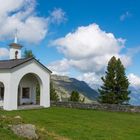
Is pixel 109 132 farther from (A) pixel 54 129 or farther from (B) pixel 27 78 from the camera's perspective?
(B) pixel 27 78

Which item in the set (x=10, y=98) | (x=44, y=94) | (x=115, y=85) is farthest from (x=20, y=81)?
(x=115, y=85)

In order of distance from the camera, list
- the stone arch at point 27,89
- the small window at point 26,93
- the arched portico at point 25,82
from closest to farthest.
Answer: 1. the arched portico at point 25,82
2. the stone arch at point 27,89
3. the small window at point 26,93

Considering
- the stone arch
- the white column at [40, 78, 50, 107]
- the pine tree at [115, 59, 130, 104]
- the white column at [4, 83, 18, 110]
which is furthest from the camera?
the pine tree at [115, 59, 130, 104]

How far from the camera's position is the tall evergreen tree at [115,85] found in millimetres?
49219

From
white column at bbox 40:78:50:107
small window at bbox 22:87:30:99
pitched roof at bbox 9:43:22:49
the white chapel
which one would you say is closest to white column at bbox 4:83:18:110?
the white chapel

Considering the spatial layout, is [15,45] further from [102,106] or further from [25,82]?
[102,106]

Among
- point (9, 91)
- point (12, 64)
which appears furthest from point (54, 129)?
point (12, 64)

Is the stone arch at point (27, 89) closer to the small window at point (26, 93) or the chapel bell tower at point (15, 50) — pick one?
the small window at point (26, 93)

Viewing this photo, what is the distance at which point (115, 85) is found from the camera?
164 ft

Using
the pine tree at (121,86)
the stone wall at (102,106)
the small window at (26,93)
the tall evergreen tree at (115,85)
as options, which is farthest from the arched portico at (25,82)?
the pine tree at (121,86)

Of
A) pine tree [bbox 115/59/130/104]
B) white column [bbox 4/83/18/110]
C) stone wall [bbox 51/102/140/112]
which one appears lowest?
stone wall [bbox 51/102/140/112]

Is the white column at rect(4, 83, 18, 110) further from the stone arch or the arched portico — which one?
the stone arch

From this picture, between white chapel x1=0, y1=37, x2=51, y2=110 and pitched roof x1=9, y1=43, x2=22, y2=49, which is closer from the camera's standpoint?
white chapel x1=0, y1=37, x2=51, y2=110

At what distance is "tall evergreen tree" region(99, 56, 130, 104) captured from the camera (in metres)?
49.2
